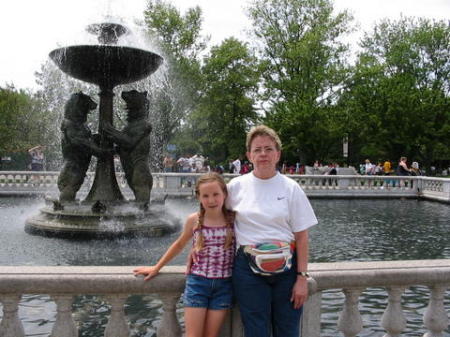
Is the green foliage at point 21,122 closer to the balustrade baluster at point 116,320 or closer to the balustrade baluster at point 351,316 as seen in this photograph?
the balustrade baluster at point 116,320

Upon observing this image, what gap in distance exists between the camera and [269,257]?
9.52 feet

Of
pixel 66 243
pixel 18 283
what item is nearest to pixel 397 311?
pixel 18 283

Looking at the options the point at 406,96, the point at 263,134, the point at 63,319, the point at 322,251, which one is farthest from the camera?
the point at 406,96

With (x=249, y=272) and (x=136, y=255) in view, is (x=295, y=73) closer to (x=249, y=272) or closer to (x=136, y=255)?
(x=136, y=255)

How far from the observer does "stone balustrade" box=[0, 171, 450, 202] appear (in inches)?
790

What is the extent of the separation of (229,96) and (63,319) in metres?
42.5

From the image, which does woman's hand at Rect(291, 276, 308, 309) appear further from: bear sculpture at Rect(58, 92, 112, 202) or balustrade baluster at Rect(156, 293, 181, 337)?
bear sculpture at Rect(58, 92, 112, 202)

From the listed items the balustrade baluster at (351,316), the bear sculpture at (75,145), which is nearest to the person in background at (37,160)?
the bear sculpture at (75,145)

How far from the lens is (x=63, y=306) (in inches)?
128

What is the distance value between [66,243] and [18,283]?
5550 mm

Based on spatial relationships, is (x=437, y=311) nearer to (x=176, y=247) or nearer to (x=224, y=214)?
(x=224, y=214)

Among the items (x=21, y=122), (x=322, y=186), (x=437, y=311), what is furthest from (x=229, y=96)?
(x=437, y=311)

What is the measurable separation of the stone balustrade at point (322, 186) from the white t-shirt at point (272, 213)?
16662mm

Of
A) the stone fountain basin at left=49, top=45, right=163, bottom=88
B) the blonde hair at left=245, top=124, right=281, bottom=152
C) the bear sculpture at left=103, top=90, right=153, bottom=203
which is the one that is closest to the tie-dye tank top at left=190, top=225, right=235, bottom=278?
the blonde hair at left=245, top=124, right=281, bottom=152
